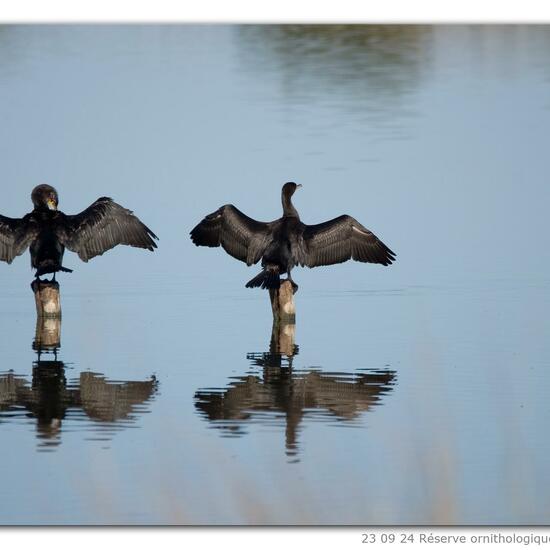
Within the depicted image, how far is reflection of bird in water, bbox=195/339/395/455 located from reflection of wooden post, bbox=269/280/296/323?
5.89ft

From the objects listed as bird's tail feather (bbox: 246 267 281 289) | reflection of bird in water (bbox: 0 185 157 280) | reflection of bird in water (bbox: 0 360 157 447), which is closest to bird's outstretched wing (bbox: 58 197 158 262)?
reflection of bird in water (bbox: 0 185 157 280)

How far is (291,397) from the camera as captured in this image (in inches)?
503

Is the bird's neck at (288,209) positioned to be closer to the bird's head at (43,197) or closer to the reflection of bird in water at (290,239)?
the reflection of bird in water at (290,239)

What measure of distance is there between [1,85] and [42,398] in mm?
14598

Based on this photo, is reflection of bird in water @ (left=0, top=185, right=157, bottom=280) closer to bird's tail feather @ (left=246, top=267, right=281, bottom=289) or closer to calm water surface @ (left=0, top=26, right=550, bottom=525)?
calm water surface @ (left=0, top=26, right=550, bottom=525)

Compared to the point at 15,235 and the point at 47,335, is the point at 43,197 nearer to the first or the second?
the point at 15,235

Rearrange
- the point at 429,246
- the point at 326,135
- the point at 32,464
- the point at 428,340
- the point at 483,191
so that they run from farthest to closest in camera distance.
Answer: the point at 326,135 < the point at 483,191 < the point at 429,246 < the point at 428,340 < the point at 32,464

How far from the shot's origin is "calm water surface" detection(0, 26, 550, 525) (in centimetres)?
1081

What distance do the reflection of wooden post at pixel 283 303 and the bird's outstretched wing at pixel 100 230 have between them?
1699mm
